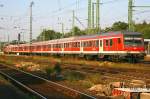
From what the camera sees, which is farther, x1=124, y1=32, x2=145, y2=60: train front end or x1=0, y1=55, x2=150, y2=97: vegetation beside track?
x1=124, y1=32, x2=145, y2=60: train front end

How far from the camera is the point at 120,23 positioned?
110m

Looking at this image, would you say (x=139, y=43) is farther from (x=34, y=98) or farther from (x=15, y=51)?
(x=15, y=51)

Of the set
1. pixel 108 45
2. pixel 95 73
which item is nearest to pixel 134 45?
pixel 108 45

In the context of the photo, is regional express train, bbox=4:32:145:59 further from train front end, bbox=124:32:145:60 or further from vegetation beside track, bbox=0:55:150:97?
vegetation beside track, bbox=0:55:150:97

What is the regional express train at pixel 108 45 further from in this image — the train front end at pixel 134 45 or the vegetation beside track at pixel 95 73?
the vegetation beside track at pixel 95 73

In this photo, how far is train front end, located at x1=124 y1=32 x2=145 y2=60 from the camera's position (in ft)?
116

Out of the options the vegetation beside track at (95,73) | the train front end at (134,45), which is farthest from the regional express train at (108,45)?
the vegetation beside track at (95,73)

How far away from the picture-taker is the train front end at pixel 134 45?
116ft

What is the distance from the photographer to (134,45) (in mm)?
35875

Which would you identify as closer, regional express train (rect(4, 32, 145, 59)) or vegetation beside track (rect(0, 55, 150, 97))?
vegetation beside track (rect(0, 55, 150, 97))

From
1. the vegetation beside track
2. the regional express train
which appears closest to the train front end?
the regional express train

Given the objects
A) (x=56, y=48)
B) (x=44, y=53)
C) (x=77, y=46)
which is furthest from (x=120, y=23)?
(x=77, y=46)

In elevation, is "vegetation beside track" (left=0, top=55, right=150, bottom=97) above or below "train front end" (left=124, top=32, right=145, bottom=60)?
below

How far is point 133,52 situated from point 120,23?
75292 mm
